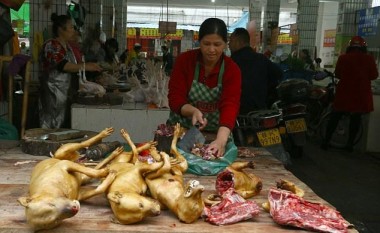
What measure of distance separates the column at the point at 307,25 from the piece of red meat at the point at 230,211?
36.5 feet

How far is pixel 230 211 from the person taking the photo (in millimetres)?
1700

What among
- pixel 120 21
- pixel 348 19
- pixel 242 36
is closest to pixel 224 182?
pixel 242 36

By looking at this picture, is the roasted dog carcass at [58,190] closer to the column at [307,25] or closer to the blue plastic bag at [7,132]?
the blue plastic bag at [7,132]

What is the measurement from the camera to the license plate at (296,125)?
6289 mm

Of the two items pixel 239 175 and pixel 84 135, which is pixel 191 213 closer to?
pixel 239 175

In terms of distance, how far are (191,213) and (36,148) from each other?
137 centimetres

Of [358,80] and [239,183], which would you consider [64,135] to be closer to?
[239,183]

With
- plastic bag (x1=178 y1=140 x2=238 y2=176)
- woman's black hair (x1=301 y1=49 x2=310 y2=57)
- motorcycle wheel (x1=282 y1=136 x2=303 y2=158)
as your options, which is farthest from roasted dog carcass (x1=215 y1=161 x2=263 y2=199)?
woman's black hair (x1=301 y1=49 x2=310 y2=57)

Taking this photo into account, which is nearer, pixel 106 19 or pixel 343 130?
pixel 343 130

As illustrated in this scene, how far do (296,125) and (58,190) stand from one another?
17.0 ft

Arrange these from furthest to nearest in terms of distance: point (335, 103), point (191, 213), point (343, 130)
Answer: point (343, 130) → point (335, 103) → point (191, 213)

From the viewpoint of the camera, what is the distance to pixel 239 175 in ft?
6.61

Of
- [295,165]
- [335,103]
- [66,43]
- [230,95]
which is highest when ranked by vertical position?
[66,43]

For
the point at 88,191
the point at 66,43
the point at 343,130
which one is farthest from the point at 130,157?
the point at 343,130
